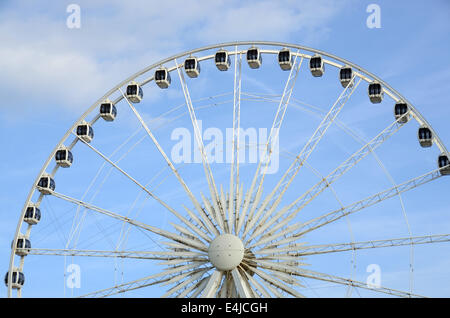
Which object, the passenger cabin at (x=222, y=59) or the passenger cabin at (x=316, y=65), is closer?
the passenger cabin at (x=316, y=65)

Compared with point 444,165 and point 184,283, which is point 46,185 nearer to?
point 184,283

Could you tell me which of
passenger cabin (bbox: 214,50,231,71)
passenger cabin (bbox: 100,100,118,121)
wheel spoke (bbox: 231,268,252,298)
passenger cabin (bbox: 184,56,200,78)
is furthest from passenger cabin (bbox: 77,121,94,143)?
wheel spoke (bbox: 231,268,252,298)

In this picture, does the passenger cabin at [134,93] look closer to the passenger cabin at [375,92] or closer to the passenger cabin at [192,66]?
the passenger cabin at [192,66]

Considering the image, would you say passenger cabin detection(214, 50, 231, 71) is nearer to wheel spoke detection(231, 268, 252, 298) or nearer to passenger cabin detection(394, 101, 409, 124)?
passenger cabin detection(394, 101, 409, 124)

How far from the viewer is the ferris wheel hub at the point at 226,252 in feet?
122

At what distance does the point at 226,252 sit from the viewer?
37.3 metres

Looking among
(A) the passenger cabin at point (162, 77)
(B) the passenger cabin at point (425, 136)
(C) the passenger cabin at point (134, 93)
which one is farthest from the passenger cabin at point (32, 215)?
(B) the passenger cabin at point (425, 136)

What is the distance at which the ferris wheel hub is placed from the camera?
3728 centimetres

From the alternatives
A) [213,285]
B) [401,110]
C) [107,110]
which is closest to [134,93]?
[107,110]

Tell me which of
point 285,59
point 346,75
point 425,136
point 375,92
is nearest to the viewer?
point 425,136

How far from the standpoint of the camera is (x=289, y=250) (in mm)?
A: 37562

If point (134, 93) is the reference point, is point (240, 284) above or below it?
below
